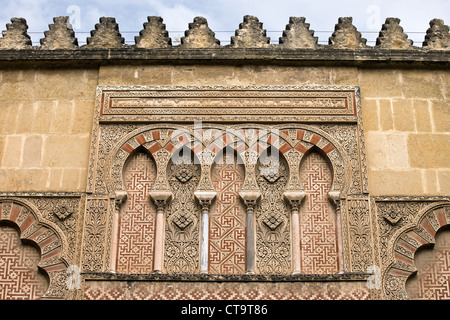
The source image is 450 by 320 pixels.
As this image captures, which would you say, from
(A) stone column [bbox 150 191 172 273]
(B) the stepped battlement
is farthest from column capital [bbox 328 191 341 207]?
(B) the stepped battlement

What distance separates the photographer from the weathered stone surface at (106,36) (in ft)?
34.4

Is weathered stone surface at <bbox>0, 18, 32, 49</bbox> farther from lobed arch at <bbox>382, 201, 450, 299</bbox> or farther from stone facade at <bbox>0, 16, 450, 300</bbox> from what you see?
lobed arch at <bbox>382, 201, 450, 299</bbox>

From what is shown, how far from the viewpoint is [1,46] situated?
10.5m

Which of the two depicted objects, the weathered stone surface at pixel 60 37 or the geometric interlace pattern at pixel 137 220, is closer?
the geometric interlace pattern at pixel 137 220

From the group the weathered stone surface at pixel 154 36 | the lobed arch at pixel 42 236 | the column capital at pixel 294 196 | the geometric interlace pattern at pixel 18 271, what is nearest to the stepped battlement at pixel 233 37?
the weathered stone surface at pixel 154 36

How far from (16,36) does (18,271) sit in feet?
10.1

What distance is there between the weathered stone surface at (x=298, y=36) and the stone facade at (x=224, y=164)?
0.8 inches

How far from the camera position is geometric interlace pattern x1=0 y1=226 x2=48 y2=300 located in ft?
30.5

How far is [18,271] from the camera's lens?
939 centimetres

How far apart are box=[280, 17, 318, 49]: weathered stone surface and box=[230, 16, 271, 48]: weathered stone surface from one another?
0.24m

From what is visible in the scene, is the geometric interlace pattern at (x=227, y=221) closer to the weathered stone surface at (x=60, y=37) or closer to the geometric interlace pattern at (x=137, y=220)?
the geometric interlace pattern at (x=137, y=220)

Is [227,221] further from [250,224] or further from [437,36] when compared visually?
[437,36]

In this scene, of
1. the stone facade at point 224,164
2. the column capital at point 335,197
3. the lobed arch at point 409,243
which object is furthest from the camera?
the column capital at point 335,197
